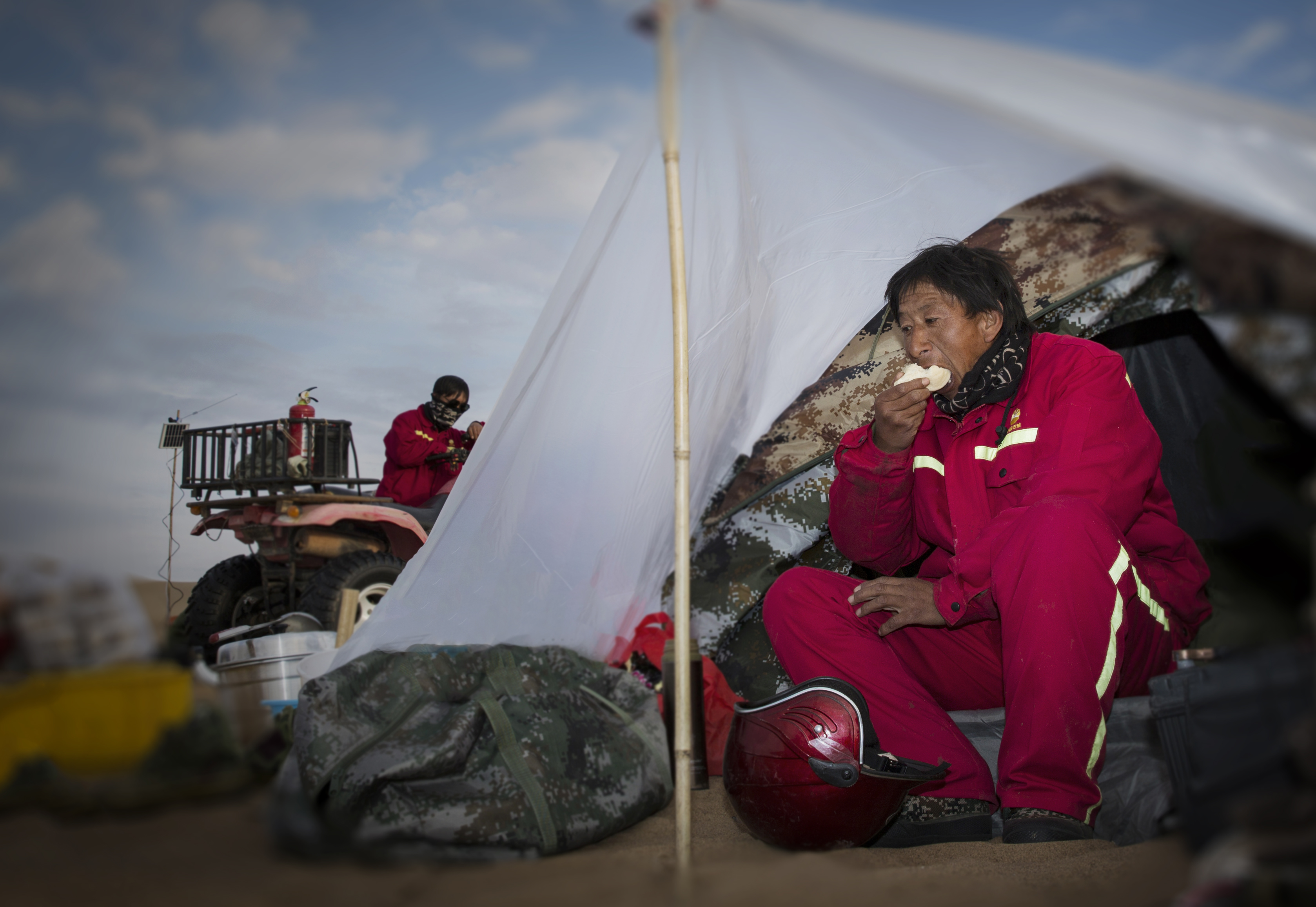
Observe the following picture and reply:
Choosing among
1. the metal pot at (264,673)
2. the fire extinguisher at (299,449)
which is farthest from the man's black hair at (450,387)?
the metal pot at (264,673)

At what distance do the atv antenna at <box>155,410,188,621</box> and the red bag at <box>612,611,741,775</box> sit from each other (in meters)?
1.12

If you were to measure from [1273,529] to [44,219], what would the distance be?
1454mm

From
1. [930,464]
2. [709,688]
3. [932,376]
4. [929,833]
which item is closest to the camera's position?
[929,833]

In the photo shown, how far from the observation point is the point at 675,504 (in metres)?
1.38

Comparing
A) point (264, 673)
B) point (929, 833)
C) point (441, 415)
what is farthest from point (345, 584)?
point (929, 833)

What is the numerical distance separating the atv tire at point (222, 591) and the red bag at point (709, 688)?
6.76ft

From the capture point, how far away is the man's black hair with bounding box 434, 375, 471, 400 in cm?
396

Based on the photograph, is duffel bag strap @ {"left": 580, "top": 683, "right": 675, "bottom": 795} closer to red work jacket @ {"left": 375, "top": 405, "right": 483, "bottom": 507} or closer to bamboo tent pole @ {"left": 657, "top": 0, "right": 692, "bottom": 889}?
bamboo tent pole @ {"left": 657, "top": 0, "right": 692, "bottom": 889}

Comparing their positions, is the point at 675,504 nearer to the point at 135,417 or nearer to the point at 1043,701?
the point at 1043,701

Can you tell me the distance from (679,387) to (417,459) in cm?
283

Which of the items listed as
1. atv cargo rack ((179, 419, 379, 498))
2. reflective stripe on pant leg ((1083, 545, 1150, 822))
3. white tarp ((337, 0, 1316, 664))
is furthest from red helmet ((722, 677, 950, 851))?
atv cargo rack ((179, 419, 379, 498))

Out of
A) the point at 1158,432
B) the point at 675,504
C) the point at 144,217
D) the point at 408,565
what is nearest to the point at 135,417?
the point at 144,217

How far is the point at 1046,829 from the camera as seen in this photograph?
1.32 meters

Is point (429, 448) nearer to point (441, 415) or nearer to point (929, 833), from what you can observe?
point (441, 415)
